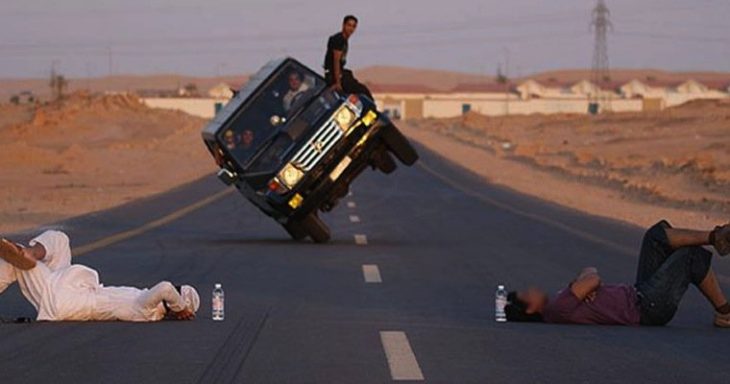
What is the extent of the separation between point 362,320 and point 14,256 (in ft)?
10.2

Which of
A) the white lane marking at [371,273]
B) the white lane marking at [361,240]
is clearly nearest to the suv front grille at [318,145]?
the white lane marking at [361,240]

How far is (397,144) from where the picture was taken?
73.7ft

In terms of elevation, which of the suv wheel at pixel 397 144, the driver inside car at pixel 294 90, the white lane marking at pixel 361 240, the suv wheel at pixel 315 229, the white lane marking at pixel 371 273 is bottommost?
the white lane marking at pixel 361 240

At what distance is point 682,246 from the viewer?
1241 centimetres

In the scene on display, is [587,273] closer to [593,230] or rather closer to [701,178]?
[593,230]

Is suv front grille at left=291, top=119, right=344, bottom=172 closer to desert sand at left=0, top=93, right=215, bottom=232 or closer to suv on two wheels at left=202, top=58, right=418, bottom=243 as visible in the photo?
suv on two wheels at left=202, top=58, right=418, bottom=243

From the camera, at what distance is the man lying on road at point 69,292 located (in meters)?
11.9

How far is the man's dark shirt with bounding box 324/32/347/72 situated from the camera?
21938mm

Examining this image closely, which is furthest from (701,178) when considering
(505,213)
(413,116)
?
(413,116)

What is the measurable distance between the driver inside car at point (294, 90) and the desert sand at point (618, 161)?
9326 millimetres

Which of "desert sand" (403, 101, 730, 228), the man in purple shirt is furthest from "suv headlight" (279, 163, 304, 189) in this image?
"desert sand" (403, 101, 730, 228)

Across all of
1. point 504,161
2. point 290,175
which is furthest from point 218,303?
point 504,161

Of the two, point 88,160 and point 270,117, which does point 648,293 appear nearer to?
point 270,117

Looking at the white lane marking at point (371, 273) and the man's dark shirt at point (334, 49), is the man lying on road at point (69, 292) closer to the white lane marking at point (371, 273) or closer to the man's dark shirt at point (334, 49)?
the white lane marking at point (371, 273)
